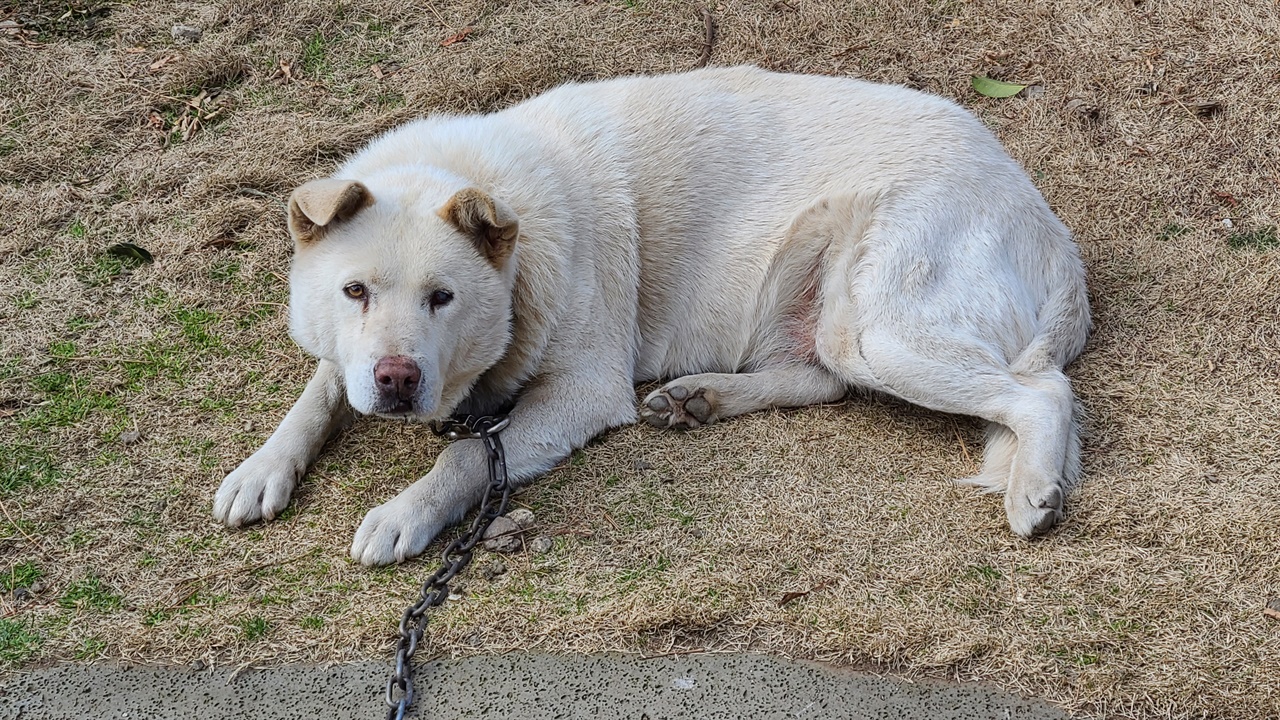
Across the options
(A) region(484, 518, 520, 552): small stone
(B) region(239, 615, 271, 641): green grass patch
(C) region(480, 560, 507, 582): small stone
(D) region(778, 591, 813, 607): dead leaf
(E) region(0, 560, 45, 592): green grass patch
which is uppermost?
(E) region(0, 560, 45, 592): green grass patch

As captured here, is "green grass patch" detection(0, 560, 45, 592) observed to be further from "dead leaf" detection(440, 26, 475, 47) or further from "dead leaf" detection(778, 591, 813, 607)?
"dead leaf" detection(440, 26, 475, 47)

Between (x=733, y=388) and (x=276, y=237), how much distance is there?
2382mm

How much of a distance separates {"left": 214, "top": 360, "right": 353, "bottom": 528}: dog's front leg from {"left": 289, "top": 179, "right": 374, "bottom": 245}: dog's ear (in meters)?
0.55

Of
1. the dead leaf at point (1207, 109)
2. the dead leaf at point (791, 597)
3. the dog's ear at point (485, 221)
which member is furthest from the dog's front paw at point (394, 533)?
the dead leaf at point (1207, 109)

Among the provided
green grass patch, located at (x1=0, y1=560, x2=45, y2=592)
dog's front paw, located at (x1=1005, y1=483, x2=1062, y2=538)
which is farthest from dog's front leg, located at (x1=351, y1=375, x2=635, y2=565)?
dog's front paw, located at (x1=1005, y1=483, x2=1062, y2=538)

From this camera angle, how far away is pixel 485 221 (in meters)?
3.78

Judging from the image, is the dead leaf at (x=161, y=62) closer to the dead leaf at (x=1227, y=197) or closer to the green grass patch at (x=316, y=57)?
the green grass patch at (x=316, y=57)

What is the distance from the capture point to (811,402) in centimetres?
449

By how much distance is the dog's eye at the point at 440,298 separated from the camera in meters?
3.71

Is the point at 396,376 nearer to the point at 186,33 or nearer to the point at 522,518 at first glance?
the point at 522,518

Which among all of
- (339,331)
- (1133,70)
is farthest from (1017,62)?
(339,331)

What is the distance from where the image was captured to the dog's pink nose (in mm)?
3498

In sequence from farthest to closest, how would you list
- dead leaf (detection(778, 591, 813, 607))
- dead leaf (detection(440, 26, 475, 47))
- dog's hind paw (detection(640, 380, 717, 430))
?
dead leaf (detection(440, 26, 475, 47)) < dog's hind paw (detection(640, 380, 717, 430)) < dead leaf (detection(778, 591, 813, 607))

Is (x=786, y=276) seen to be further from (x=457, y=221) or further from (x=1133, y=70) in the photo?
(x=1133, y=70)
